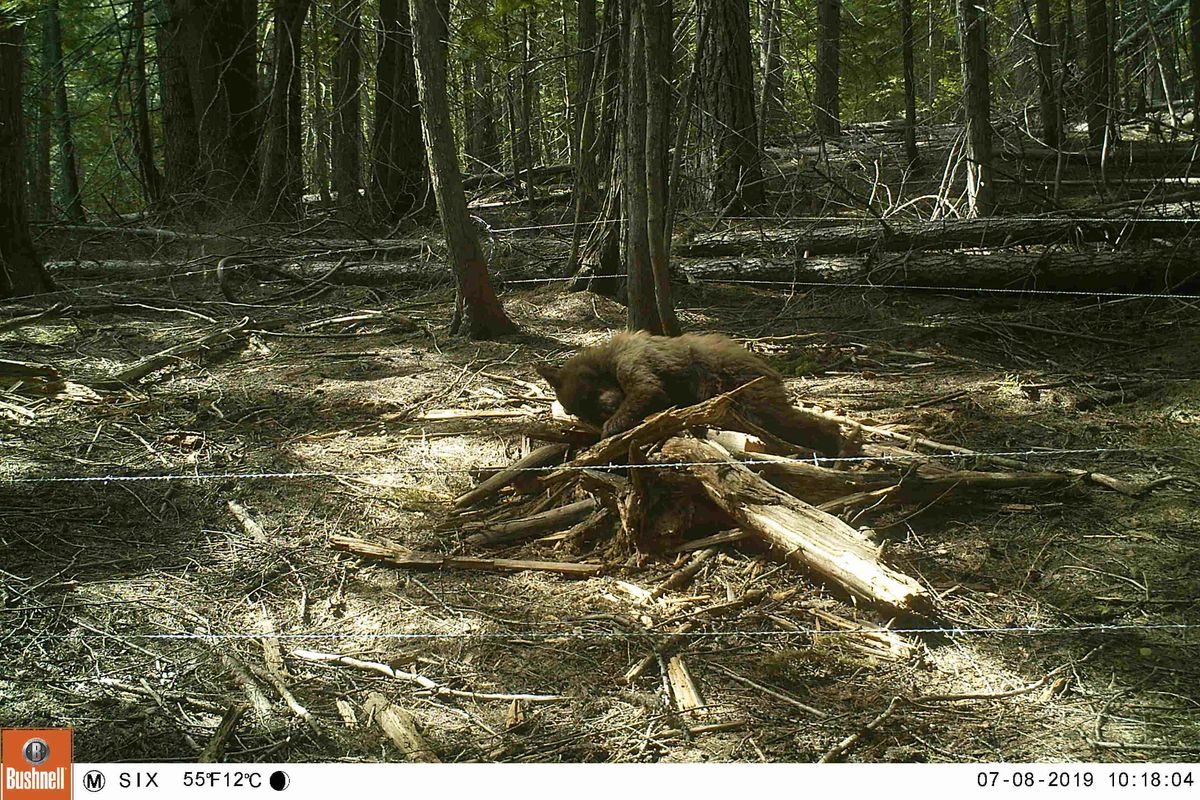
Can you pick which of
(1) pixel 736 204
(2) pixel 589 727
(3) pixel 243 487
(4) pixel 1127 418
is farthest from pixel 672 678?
(1) pixel 736 204

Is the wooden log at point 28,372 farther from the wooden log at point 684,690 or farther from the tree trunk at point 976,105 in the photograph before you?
the tree trunk at point 976,105

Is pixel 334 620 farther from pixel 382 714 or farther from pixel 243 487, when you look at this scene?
pixel 243 487

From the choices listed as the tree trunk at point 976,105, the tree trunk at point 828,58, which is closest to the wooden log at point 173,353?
the tree trunk at point 976,105

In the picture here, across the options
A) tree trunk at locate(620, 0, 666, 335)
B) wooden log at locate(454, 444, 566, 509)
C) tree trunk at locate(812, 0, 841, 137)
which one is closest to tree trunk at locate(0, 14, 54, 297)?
tree trunk at locate(620, 0, 666, 335)

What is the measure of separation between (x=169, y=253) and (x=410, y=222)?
2012mm

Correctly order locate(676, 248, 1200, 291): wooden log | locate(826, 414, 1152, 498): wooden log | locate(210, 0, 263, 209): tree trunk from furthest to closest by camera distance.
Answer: locate(210, 0, 263, 209): tree trunk
locate(676, 248, 1200, 291): wooden log
locate(826, 414, 1152, 498): wooden log

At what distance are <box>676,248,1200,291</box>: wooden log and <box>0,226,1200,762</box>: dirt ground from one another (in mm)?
901

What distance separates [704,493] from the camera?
2736mm

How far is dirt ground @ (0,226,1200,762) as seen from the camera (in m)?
1.72

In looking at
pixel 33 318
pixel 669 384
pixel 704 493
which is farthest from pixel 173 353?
pixel 704 493

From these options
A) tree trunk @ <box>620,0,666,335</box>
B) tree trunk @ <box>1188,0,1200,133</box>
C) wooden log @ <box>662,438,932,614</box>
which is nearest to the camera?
wooden log @ <box>662,438,932,614</box>

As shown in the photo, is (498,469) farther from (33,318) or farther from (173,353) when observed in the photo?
(33,318)

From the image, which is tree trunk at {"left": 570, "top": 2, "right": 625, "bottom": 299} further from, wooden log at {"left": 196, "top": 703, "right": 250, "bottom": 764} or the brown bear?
wooden log at {"left": 196, "top": 703, "right": 250, "bottom": 764}

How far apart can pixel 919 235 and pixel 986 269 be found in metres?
0.48
